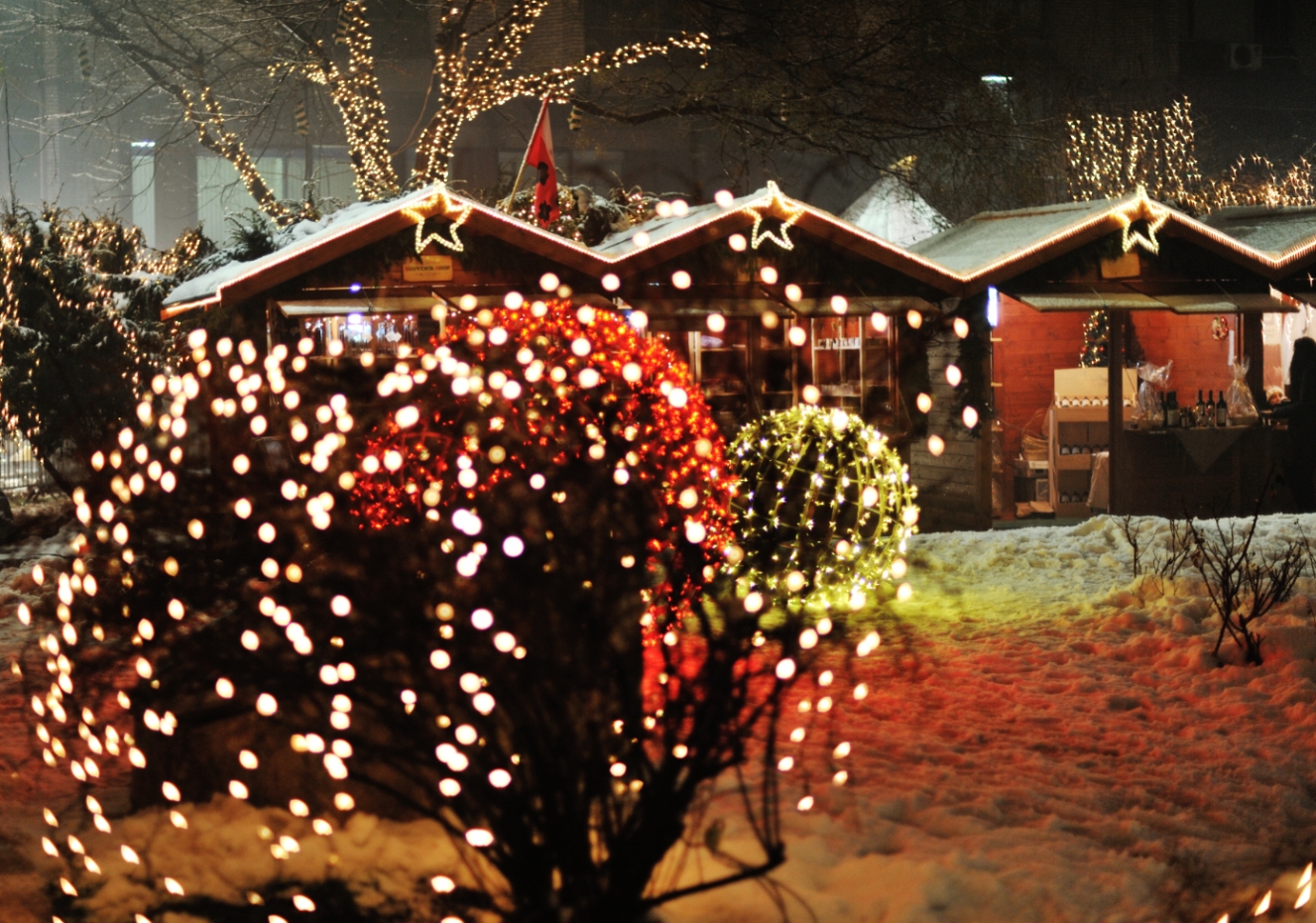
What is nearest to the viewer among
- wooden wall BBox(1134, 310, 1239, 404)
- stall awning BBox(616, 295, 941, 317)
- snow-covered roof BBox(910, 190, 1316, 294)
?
stall awning BBox(616, 295, 941, 317)

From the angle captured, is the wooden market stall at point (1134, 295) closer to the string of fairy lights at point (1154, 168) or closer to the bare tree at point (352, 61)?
the bare tree at point (352, 61)

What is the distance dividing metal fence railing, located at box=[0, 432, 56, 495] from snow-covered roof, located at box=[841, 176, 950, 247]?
12.9m

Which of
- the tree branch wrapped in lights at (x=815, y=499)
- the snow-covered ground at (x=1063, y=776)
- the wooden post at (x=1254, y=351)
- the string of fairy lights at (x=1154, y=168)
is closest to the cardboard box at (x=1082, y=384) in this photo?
the wooden post at (x=1254, y=351)

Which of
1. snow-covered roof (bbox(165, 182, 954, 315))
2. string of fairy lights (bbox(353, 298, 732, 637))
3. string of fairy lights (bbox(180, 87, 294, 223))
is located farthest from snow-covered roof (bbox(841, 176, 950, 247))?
string of fairy lights (bbox(353, 298, 732, 637))

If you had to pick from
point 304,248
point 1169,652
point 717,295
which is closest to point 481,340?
point 1169,652

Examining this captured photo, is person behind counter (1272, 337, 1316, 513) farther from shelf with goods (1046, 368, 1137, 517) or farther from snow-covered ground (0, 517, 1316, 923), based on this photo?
snow-covered ground (0, 517, 1316, 923)

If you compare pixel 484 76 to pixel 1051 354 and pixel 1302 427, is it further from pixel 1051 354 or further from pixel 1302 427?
pixel 1302 427

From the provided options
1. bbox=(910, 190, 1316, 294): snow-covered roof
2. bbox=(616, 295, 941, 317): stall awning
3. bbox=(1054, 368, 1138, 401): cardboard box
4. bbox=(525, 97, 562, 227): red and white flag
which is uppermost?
bbox=(525, 97, 562, 227): red and white flag

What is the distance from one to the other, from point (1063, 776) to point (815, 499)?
10.1 ft

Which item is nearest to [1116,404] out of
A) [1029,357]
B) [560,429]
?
[1029,357]

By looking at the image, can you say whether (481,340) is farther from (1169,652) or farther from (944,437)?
(944,437)

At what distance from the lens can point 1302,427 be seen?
47.8 ft

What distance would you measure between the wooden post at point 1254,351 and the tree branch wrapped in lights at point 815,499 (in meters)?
8.54

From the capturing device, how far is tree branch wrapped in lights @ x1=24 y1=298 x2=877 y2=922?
4.04 meters
